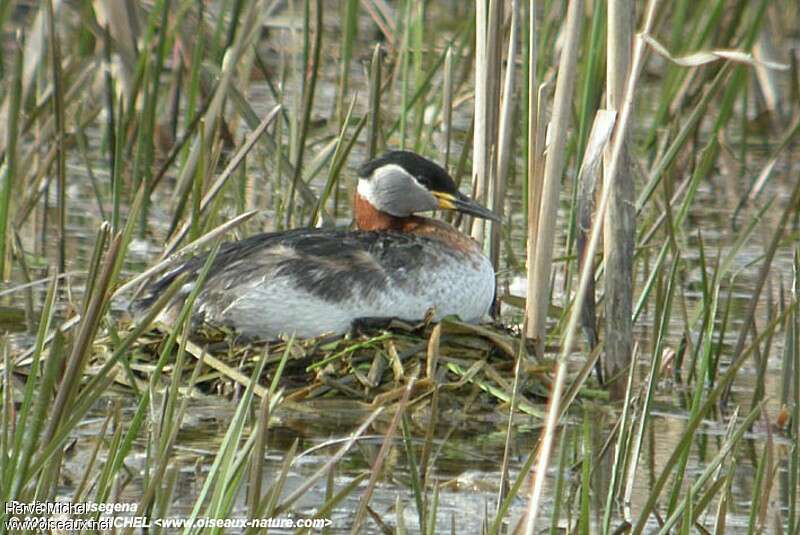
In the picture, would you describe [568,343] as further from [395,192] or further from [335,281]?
[395,192]

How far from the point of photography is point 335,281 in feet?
17.5

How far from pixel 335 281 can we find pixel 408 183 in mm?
712

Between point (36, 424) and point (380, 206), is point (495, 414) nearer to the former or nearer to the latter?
point (380, 206)

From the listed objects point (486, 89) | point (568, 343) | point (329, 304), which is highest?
point (486, 89)

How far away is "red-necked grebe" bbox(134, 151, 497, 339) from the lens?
210 inches

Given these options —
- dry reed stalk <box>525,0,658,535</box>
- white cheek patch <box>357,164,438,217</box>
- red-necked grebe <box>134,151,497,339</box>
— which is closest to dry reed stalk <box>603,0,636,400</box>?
red-necked grebe <box>134,151,497,339</box>

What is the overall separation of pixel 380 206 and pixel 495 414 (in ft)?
4.07

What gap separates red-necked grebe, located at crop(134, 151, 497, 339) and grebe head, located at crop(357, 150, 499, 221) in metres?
0.07

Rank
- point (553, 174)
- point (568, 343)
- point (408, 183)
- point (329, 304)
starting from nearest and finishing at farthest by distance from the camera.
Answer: point (568, 343), point (553, 174), point (329, 304), point (408, 183)

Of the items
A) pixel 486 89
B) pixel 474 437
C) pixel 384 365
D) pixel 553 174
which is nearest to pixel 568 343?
pixel 474 437

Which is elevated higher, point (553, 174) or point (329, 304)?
point (553, 174)

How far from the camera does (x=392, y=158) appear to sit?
19.3 feet

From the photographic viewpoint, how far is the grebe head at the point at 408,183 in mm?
5855

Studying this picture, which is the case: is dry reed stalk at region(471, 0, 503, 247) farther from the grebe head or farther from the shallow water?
the shallow water
